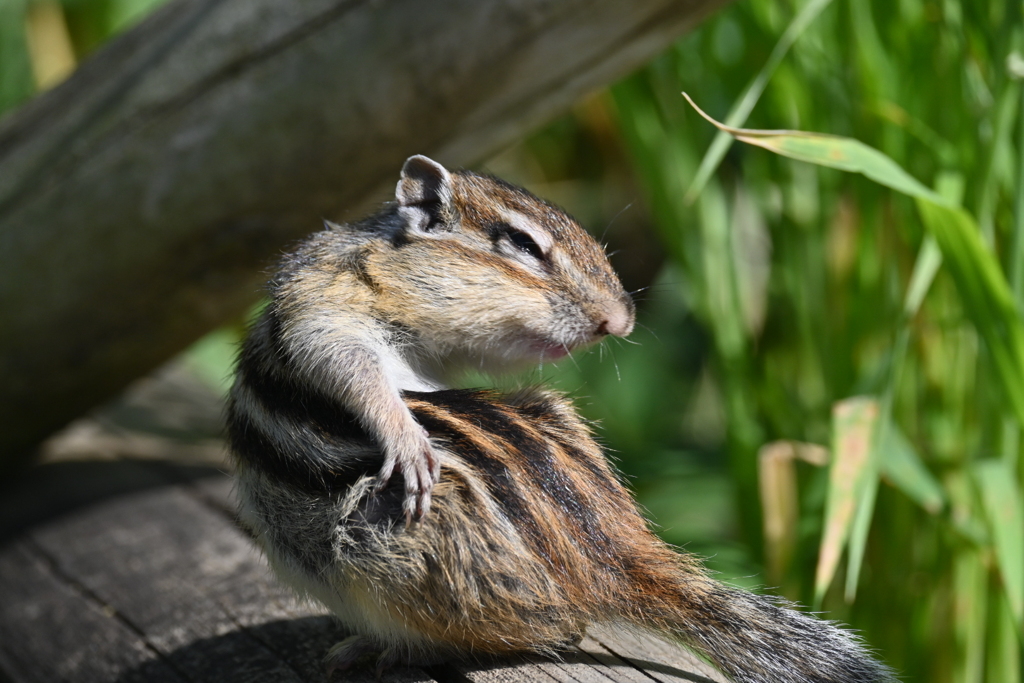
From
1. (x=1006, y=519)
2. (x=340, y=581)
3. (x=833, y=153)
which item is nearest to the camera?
(x=340, y=581)

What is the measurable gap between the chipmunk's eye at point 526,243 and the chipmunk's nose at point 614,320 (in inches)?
7.0

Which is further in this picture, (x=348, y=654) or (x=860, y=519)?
(x=860, y=519)

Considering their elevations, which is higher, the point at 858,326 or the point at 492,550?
the point at 858,326

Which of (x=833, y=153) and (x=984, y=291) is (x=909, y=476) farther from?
(x=833, y=153)

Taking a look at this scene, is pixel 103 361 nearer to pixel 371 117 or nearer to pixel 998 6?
pixel 371 117

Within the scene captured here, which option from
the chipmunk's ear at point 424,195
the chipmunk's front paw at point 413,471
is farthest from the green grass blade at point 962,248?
the chipmunk's front paw at point 413,471

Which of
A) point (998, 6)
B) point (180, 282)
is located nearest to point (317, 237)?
point (180, 282)

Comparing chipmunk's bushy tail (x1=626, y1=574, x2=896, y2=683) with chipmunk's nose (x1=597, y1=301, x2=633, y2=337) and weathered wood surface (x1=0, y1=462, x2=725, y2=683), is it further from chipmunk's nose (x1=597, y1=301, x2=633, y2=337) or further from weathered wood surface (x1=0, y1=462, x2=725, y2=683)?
chipmunk's nose (x1=597, y1=301, x2=633, y2=337)

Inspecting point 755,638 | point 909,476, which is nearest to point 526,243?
point 755,638

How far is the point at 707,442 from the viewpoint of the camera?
17.2 ft

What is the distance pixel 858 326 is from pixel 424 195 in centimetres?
173

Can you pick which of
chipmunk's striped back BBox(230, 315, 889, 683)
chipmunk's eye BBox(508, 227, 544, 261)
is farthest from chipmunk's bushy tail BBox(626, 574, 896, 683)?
chipmunk's eye BBox(508, 227, 544, 261)

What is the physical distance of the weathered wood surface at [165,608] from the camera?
1879 mm

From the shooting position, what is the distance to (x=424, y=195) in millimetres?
2047
